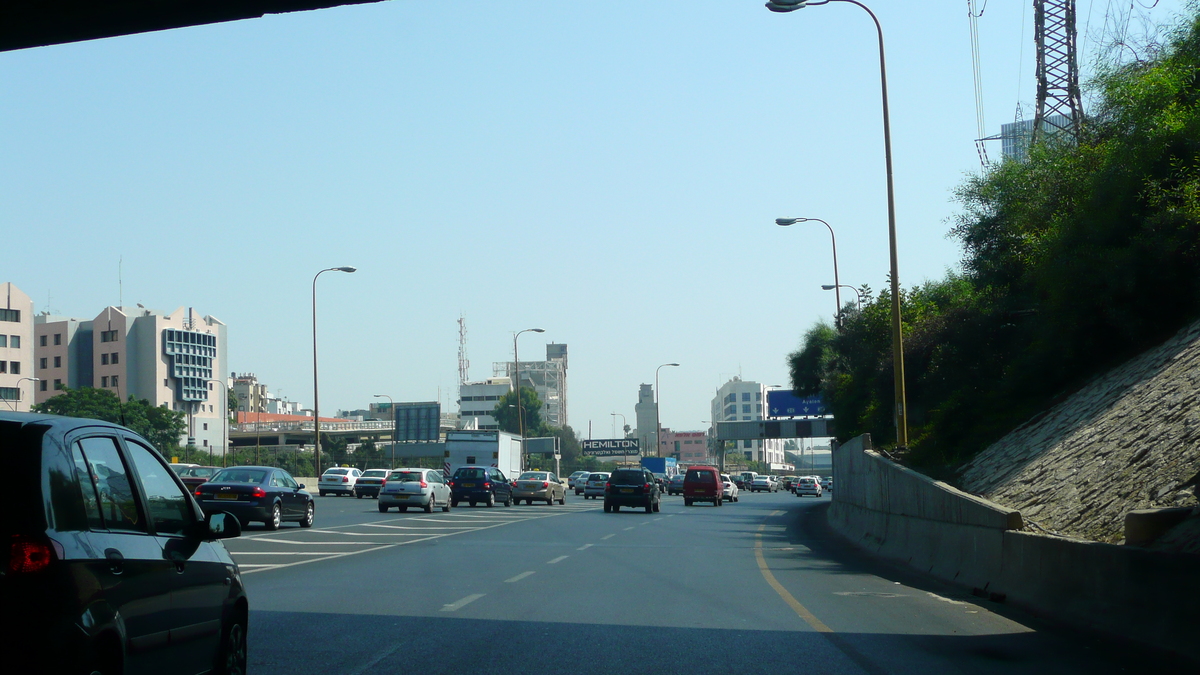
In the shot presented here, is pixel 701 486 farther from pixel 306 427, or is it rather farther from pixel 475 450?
pixel 306 427

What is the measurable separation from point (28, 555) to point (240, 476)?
78.5 ft

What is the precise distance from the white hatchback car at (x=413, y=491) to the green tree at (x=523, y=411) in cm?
12549

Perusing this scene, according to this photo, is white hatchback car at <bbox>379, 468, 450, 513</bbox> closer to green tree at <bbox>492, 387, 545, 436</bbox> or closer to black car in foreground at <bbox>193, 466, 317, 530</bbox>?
black car in foreground at <bbox>193, 466, 317, 530</bbox>

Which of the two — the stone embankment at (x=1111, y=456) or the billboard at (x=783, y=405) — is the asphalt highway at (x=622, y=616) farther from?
the billboard at (x=783, y=405)

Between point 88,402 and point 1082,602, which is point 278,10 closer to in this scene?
point 1082,602

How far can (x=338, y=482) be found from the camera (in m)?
60.7

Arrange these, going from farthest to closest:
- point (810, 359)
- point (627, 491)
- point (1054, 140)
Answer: point (810, 359) → point (627, 491) → point (1054, 140)

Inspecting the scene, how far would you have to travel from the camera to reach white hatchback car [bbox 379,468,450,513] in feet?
123

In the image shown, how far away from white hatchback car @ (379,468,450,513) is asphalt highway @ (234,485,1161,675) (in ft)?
53.2

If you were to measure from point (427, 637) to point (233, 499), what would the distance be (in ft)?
59.1

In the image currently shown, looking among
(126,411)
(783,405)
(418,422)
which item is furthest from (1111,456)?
(126,411)

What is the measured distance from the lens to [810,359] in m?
59.9

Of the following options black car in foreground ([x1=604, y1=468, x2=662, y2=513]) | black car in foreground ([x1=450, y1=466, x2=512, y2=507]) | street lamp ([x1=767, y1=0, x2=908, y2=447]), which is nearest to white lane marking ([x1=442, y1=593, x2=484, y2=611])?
street lamp ([x1=767, y1=0, x2=908, y2=447])

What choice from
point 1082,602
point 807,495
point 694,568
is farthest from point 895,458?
point 807,495
